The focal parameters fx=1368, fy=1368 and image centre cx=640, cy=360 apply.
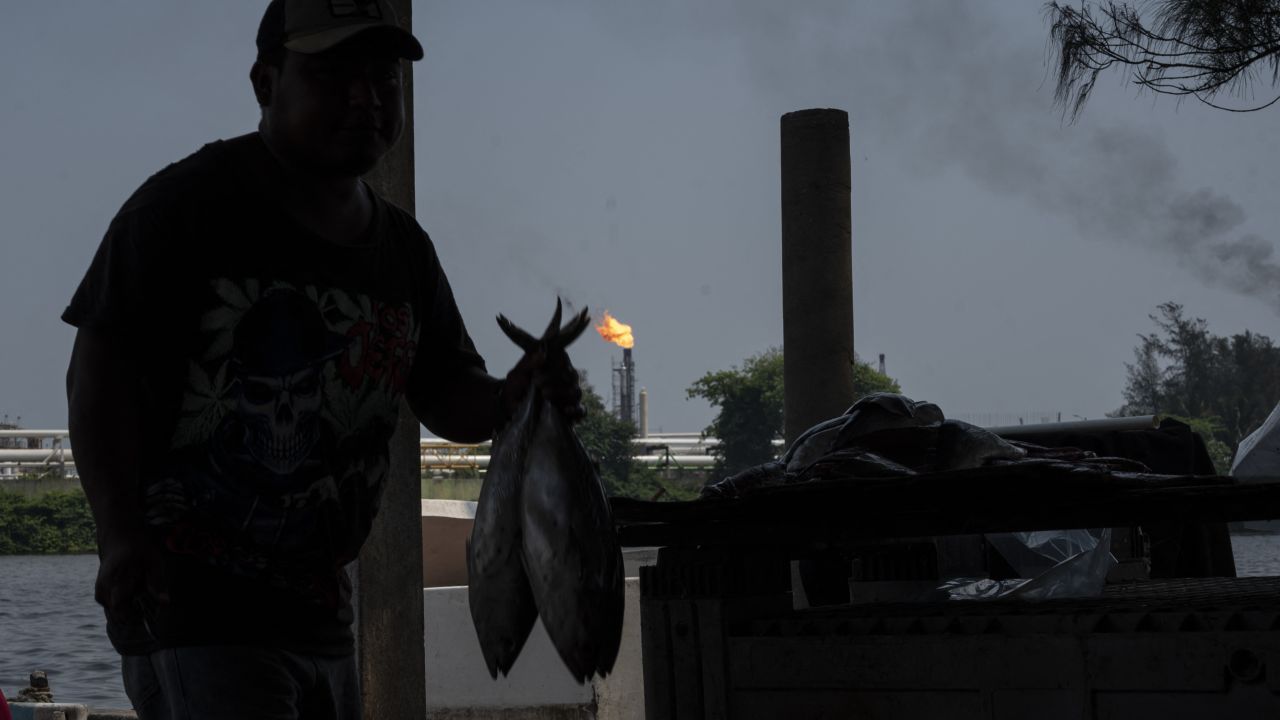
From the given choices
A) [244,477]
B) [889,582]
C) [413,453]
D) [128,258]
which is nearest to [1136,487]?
[889,582]

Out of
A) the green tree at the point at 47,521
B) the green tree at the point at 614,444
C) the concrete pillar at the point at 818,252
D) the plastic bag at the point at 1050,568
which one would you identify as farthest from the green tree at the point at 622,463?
the plastic bag at the point at 1050,568

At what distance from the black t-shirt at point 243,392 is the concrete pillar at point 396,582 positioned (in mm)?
3646

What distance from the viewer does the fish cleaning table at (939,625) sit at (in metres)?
2.59

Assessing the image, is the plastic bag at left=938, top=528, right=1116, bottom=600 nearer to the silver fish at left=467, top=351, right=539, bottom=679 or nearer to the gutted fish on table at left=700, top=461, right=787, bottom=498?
the gutted fish on table at left=700, top=461, right=787, bottom=498

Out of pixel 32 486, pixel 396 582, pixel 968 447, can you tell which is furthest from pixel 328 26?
pixel 32 486

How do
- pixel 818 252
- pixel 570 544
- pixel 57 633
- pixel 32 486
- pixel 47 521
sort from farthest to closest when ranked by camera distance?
pixel 32 486
pixel 47 521
pixel 57 633
pixel 818 252
pixel 570 544

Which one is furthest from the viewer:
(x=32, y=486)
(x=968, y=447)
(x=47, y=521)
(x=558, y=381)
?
(x=32, y=486)

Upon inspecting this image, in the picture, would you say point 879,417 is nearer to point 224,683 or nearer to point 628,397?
point 224,683

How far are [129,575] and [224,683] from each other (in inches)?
8.5

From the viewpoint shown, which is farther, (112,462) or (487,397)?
(487,397)

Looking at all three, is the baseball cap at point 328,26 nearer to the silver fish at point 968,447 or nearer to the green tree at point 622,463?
the silver fish at point 968,447

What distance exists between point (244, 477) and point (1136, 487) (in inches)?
70.4

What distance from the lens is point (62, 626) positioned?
151 ft

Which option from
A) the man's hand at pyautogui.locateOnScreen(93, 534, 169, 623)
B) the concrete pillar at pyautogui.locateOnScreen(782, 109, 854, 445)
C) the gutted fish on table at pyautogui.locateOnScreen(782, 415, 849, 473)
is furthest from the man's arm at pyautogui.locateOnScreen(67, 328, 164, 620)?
the concrete pillar at pyautogui.locateOnScreen(782, 109, 854, 445)
